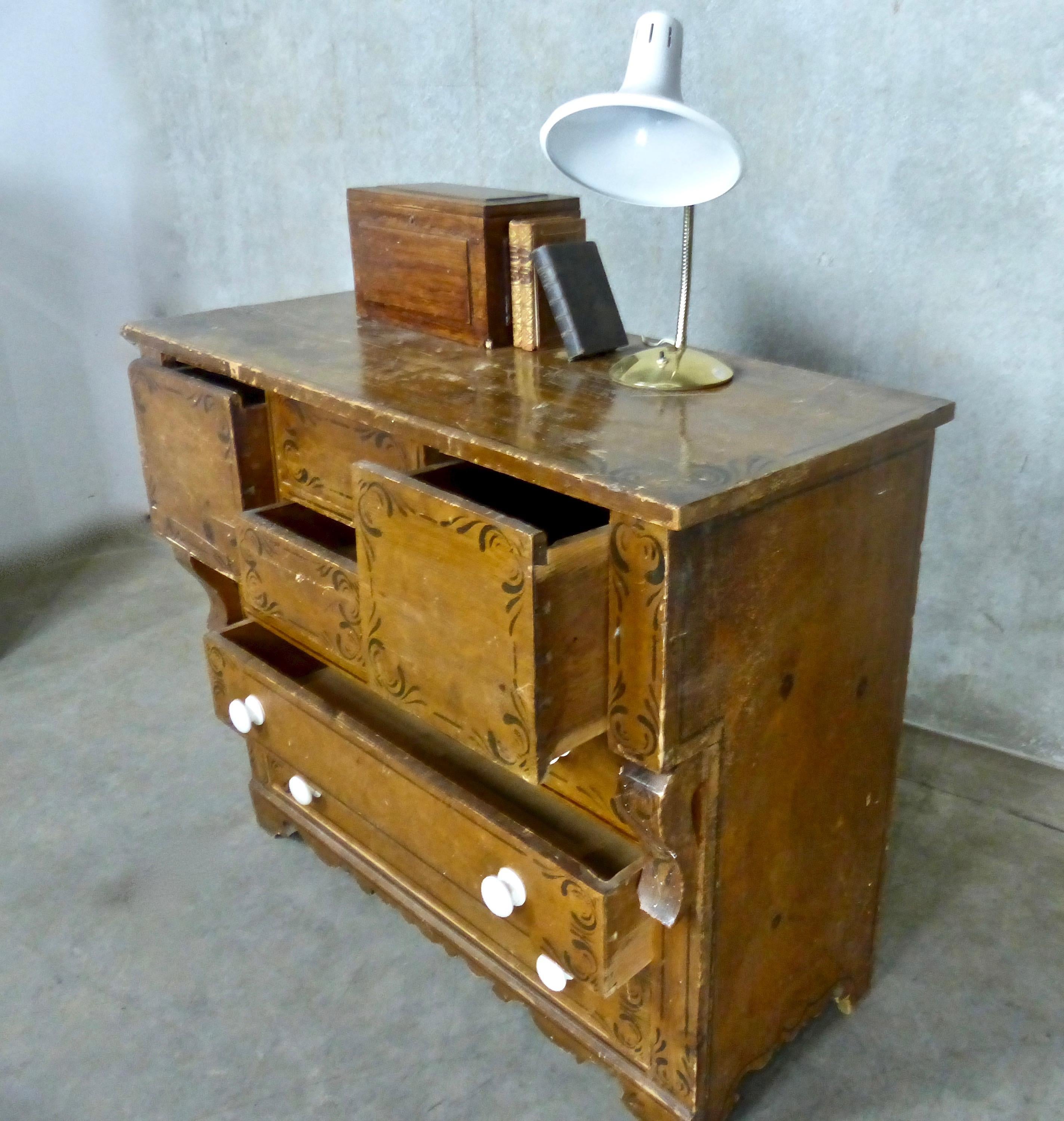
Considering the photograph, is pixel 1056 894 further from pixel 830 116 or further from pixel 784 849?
pixel 830 116

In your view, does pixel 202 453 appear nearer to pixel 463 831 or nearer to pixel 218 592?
pixel 218 592

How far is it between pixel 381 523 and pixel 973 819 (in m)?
1.23

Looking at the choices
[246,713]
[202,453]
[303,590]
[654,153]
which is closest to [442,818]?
[303,590]

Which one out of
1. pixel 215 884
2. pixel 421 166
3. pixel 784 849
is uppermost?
pixel 421 166

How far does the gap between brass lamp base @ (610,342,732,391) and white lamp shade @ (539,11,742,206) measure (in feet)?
0.54

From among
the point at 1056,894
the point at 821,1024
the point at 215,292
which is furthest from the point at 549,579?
the point at 215,292

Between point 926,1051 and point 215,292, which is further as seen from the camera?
point 215,292

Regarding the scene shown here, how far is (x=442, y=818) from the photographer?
124 cm

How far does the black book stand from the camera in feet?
4.07

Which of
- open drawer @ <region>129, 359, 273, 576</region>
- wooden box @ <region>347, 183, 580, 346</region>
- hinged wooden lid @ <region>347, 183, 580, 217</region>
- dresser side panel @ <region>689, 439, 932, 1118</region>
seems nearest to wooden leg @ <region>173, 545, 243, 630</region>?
open drawer @ <region>129, 359, 273, 576</region>

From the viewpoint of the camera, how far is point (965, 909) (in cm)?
156

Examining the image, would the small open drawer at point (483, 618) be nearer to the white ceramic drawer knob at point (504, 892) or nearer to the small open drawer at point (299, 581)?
the small open drawer at point (299, 581)

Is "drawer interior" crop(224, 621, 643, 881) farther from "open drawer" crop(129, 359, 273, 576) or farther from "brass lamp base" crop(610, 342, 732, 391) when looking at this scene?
"brass lamp base" crop(610, 342, 732, 391)

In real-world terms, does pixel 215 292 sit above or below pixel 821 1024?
above
